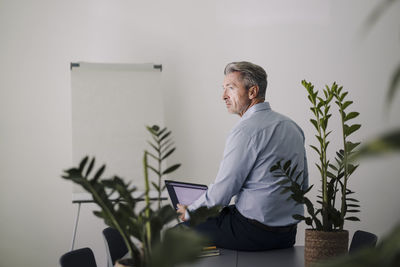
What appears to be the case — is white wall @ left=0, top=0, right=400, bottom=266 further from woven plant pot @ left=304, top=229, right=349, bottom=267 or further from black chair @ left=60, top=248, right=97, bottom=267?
woven plant pot @ left=304, top=229, right=349, bottom=267

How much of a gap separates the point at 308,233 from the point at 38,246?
326cm

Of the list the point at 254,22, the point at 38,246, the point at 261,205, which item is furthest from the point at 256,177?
the point at 38,246

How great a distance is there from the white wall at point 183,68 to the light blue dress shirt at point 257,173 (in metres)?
1.79

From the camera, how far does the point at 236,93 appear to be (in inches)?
117

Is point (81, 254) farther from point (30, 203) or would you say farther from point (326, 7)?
point (326, 7)

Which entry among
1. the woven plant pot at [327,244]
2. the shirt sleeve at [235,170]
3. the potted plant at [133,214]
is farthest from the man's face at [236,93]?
the potted plant at [133,214]

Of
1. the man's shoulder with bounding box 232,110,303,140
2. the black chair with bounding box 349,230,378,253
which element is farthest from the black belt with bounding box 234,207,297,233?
the man's shoulder with bounding box 232,110,303,140

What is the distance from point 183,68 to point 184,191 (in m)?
1.88

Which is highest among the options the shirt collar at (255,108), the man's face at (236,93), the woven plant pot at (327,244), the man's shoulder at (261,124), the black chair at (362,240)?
the man's face at (236,93)

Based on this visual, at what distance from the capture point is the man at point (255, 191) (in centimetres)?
245

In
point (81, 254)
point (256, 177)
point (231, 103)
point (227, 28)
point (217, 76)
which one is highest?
point (227, 28)

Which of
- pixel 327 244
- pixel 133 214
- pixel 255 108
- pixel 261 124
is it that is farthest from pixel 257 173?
pixel 133 214

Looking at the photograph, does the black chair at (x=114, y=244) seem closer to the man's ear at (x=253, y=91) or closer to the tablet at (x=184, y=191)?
the tablet at (x=184, y=191)

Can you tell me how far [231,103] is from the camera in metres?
3.03
